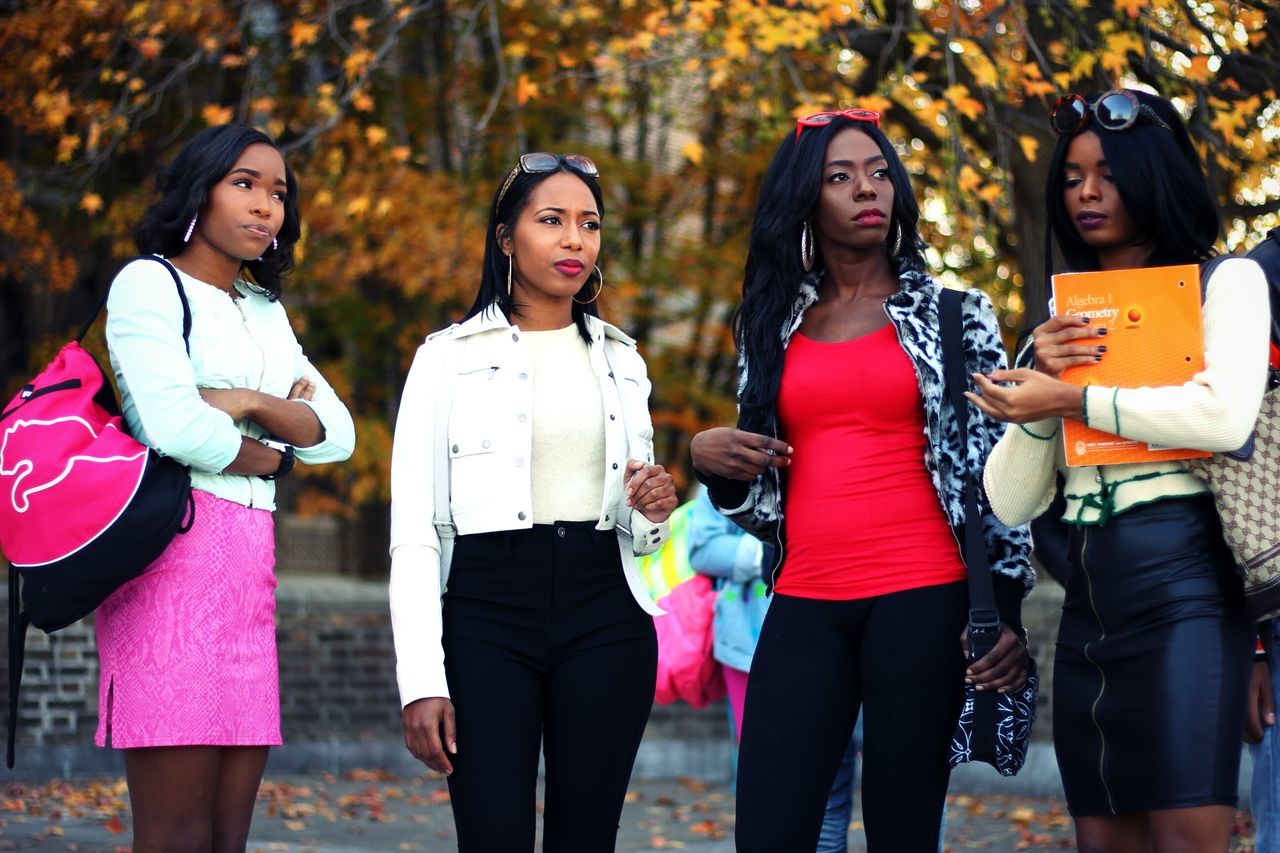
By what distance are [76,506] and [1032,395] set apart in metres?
2.34

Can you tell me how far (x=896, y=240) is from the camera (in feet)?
13.9

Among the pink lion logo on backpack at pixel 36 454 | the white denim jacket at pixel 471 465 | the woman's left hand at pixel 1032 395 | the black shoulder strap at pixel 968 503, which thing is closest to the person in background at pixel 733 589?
the white denim jacket at pixel 471 465

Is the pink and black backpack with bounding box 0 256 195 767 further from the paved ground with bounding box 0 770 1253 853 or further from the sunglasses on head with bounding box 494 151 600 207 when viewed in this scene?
the paved ground with bounding box 0 770 1253 853

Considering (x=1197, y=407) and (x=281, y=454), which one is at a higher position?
(x=1197, y=407)

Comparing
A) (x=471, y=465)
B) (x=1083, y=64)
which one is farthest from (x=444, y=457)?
(x=1083, y=64)

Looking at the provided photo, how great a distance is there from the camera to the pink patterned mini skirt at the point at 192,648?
13.0 feet

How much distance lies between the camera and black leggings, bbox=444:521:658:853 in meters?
3.76

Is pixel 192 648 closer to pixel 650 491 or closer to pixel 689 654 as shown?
pixel 650 491

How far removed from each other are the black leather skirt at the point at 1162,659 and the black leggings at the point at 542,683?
3.64ft

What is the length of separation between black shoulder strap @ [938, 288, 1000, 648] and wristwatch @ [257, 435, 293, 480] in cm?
179

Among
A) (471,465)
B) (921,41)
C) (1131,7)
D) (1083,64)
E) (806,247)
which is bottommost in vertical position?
(471,465)

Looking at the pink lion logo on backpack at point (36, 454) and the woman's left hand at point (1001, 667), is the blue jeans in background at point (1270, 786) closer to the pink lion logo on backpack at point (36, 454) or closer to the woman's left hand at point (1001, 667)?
the woman's left hand at point (1001, 667)

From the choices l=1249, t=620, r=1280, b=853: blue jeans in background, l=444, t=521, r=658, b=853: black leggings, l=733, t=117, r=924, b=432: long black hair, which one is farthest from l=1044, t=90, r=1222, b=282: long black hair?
l=444, t=521, r=658, b=853: black leggings

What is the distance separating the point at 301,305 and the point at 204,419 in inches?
442
